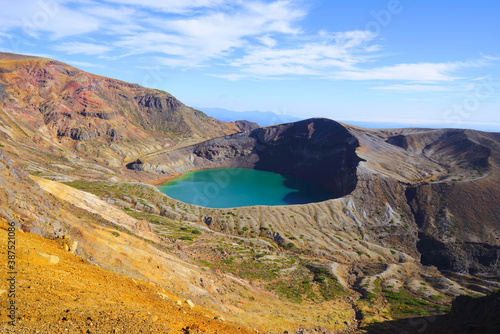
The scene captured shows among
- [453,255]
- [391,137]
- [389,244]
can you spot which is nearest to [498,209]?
[453,255]

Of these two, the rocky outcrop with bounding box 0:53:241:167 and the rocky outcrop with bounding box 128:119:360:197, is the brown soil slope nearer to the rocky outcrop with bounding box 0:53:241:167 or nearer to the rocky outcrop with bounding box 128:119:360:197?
the rocky outcrop with bounding box 128:119:360:197

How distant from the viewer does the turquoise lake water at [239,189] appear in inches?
4594

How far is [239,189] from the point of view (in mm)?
137375

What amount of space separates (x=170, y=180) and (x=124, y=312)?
139979mm

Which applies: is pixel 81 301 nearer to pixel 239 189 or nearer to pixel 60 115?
pixel 239 189

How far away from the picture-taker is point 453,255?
75000mm

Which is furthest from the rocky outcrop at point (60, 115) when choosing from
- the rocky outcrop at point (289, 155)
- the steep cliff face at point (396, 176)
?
the steep cliff face at point (396, 176)

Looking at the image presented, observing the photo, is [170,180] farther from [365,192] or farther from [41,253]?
[41,253]

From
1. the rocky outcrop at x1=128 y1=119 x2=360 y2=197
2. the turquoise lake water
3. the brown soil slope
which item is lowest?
the turquoise lake water

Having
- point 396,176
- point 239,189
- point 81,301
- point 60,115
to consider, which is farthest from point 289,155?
point 81,301

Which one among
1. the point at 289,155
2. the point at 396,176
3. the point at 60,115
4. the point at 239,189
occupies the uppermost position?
the point at 60,115

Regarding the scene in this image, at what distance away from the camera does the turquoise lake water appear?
117m

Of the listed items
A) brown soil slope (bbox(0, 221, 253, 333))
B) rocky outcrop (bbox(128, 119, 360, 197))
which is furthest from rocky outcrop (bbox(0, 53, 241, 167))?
brown soil slope (bbox(0, 221, 253, 333))

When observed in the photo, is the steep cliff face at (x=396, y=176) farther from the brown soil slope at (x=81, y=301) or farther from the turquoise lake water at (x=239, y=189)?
the brown soil slope at (x=81, y=301)
